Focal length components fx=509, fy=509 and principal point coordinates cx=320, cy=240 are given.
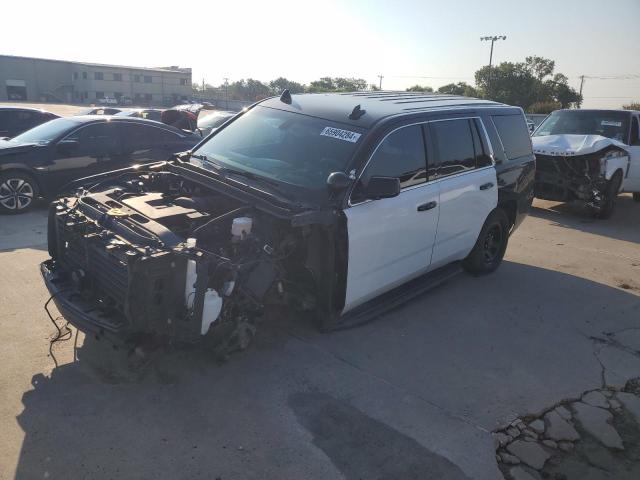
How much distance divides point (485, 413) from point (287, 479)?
4.95 ft

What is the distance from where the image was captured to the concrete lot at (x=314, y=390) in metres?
2.87

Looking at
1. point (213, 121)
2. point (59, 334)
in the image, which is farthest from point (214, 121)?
point (59, 334)

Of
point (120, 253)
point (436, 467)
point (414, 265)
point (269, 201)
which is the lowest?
point (436, 467)

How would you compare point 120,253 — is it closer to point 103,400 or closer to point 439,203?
point 103,400

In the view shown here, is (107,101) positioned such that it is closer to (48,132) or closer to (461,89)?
(461,89)

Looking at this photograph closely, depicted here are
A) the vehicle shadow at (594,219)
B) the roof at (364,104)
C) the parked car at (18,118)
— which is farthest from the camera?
the parked car at (18,118)

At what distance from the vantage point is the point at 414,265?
476cm

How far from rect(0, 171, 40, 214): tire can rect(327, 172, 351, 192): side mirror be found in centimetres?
619

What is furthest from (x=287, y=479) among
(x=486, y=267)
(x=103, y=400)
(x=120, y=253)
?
(x=486, y=267)

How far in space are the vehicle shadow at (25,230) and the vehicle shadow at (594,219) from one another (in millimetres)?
8466

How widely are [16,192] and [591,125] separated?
11079 mm

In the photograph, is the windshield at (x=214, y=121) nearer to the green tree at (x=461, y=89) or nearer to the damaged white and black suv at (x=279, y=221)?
the damaged white and black suv at (x=279, y=221)

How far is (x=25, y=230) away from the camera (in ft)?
22.9

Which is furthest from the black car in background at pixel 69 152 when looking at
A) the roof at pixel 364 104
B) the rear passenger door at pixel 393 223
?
the rear passenger door at pixel 393 223
